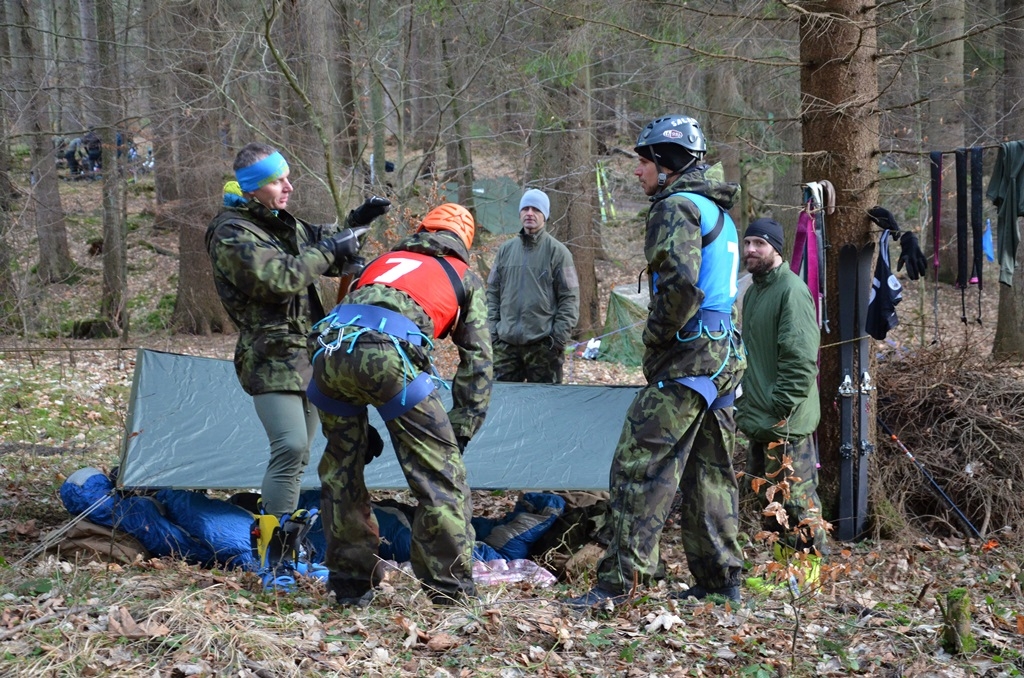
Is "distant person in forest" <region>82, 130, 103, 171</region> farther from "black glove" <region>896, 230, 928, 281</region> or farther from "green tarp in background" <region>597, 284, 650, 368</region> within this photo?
"black glove" <region>896, 230, 928, 281</region>

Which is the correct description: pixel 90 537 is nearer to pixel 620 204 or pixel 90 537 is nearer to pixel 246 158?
pixel 246 158

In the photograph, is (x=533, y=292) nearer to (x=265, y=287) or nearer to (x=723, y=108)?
(x=265, y=287)

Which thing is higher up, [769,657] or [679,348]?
[679,348]

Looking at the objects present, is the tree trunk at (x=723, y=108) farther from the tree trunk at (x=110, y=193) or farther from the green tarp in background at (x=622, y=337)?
the tree trunk at (x=110, y=193)

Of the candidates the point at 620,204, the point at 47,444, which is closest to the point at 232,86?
the point at 47,444

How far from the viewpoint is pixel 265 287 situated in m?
4.27

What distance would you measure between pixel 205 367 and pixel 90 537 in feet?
4.53

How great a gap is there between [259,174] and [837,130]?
359 cm

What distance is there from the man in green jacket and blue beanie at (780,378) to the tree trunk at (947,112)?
463cm

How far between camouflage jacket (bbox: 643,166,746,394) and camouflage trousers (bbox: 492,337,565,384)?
298cm

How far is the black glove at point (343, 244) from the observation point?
4.39m

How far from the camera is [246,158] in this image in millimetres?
4352

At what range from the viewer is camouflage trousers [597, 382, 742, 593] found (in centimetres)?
398

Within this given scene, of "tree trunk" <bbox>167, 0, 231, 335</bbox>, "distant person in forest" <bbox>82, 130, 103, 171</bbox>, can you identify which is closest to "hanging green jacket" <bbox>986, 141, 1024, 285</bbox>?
"tree trunk" <bbox>167, 0, 231, 335</bbox>
